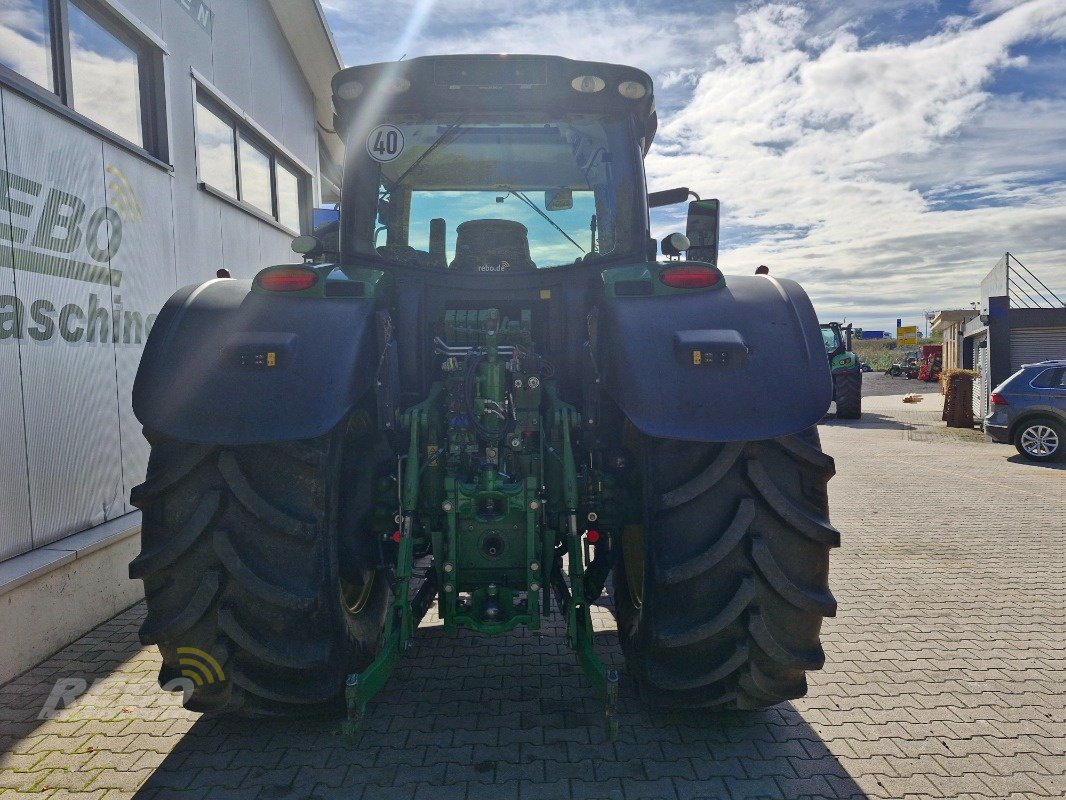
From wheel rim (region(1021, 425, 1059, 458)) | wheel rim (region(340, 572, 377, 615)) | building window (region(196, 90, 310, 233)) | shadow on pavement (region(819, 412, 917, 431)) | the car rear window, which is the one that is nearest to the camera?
wheel rim (region(340, 572, 377, 615))

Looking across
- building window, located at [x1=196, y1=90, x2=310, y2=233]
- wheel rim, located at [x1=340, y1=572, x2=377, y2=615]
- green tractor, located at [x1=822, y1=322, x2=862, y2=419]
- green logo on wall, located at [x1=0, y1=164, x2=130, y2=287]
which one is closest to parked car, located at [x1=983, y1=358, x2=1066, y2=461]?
green tractor, located at [x1=822, y1=322, x2=862, y2=419]

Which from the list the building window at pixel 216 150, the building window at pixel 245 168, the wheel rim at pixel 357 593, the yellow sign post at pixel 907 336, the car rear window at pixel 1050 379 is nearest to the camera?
the wheel rim at pixel 357 593

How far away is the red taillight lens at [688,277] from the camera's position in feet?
9.55

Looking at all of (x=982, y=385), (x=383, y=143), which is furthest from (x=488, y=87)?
(x=982, y=385)

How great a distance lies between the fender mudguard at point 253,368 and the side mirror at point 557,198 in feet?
3.74

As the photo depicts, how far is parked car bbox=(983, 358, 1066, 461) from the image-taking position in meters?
10.9

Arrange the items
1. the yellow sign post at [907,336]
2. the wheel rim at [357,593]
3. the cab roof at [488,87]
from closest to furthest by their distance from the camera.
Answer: the wheel rim at [357,593]
the cab roof at [488,87]
the yellow sign post at [907,336]

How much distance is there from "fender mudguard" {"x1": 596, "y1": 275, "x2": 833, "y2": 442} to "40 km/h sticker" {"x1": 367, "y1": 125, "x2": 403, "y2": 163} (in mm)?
1300

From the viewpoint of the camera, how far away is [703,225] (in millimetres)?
3432

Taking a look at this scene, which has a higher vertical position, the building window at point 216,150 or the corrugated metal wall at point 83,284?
the building window at point 216,150

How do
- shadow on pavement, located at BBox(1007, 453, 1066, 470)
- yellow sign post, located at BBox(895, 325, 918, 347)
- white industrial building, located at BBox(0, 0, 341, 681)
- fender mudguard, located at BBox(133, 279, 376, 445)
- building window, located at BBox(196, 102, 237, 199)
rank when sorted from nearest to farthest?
fender mudguard, located at BBox(133, 279, 376, 445) < white industrial building, located at BBox(0, 0, 341, 681) < building window, located at BBox(196, 102, 237, 199) < shadow on pavement, located at BBox(1007, 453, 1066, 470) < yellow sign post, located at BBox(895, 325, 918, 347)

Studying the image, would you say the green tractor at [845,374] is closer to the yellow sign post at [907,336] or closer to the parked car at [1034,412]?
the parked car at [1034,412]

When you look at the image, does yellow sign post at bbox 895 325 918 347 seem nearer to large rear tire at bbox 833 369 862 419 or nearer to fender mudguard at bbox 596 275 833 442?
large rear tire at bbox 833 369 862 419

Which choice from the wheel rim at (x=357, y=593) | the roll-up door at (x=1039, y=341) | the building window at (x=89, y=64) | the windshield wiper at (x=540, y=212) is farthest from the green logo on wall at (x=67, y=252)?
the roll-up door at (x=1039, y=341)
